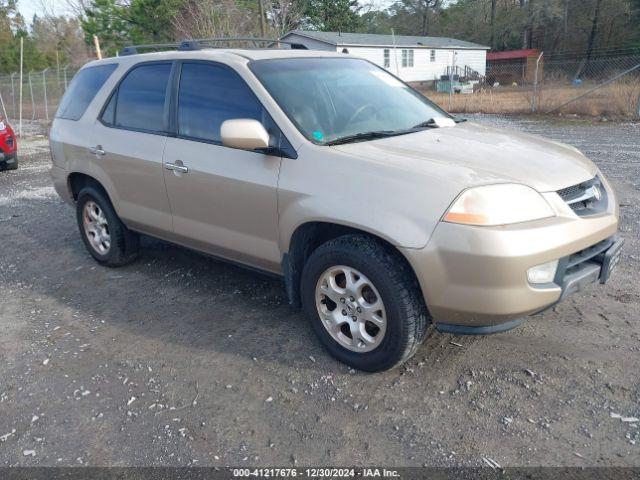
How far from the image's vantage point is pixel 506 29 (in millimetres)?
50562

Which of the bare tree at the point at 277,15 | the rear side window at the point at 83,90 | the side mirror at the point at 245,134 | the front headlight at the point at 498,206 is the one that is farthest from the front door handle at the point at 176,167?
the bare tree at the point at 277,15

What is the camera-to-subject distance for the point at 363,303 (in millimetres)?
3197

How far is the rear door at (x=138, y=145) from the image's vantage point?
4.33m

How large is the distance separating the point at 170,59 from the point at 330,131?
160 centimetres

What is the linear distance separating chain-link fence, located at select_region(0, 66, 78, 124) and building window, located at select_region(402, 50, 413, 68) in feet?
79.2

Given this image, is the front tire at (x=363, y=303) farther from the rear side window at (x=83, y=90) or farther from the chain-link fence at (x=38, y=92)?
the chain-link fence at (x=38, y=92)

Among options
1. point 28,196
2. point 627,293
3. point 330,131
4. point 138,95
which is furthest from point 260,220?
point 28,196

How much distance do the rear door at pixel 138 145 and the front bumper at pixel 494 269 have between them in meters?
2.33

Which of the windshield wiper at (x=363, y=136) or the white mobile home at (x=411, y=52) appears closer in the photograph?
the windshield wiper at (x=363, y=136)

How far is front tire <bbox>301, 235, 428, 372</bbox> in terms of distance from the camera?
3020mm

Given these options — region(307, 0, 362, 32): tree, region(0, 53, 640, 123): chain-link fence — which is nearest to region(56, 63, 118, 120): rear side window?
region(0, 53, 640, 123): chain-link fence

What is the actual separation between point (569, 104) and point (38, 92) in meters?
20.7

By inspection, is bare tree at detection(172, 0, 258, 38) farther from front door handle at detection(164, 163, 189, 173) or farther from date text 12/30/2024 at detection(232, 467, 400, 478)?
date text 12/30/2024 at detection(232, 467, 400, 478)

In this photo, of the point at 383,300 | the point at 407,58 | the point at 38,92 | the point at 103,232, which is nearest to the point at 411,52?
the point at 407,58
